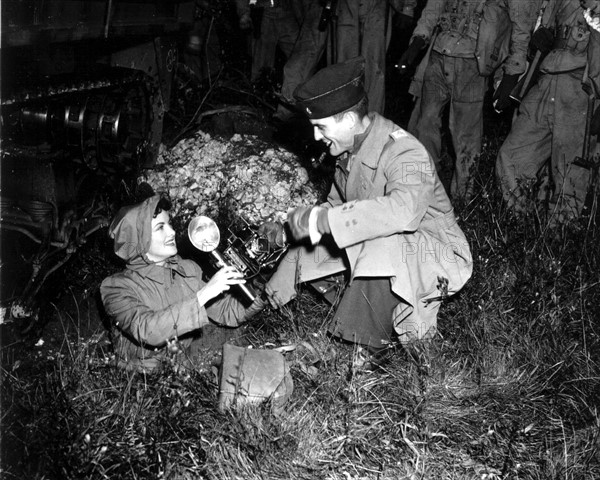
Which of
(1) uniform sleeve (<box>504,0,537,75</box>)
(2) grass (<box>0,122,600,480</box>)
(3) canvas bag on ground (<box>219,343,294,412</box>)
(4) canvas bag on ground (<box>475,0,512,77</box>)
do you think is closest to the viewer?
(2) grass (<box>0,122,600,480</box>)

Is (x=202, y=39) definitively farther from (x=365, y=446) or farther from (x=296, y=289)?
(x=365, y=446)

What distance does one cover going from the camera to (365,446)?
9.76 feet

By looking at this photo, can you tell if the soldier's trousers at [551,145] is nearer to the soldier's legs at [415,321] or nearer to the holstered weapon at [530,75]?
the holstered weapon at [530,75]

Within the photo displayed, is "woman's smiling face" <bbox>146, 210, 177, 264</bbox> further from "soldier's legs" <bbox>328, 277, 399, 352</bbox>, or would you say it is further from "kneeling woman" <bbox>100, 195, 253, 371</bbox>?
"soldier's legs" <bbox>328, 277, 399, 352</bbox>

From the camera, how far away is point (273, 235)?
367 centimetres

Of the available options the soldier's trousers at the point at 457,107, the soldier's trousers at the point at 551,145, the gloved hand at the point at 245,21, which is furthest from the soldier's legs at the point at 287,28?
the soldier's trousers at the point at 551,145

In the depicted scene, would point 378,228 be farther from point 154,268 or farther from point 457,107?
point 457,107

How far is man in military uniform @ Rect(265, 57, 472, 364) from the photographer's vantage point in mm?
3438

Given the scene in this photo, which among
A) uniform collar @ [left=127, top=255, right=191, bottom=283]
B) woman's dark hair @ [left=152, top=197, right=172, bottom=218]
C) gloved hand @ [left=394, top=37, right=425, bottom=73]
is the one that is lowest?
uniform collar @ [left=127, top=255, right=191, bottom=283]

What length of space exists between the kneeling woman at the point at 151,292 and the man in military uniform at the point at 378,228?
2.10 feet

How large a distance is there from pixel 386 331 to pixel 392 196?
81cm

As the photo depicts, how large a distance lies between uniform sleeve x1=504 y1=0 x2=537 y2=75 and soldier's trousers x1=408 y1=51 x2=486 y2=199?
1.70 ft

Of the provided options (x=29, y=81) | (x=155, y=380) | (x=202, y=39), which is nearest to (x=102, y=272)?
(x=29, y=81)

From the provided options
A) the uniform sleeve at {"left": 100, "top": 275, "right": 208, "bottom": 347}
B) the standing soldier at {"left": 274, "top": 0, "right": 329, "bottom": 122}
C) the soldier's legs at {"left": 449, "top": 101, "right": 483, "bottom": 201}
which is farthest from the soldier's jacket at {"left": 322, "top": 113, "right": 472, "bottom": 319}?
Result: the standing soldier at {"left": 274, "top": 0, "right": 329, "bottom": 122}
